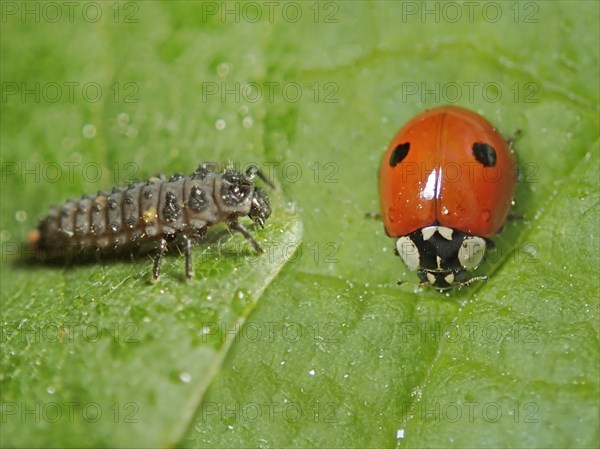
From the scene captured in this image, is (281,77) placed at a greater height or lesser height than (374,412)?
greater

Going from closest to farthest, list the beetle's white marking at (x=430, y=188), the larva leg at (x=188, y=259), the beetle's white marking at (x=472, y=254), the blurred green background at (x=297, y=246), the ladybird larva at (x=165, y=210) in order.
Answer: the blurred green background at (x=297, y=246) → the larva leg at (x=188, y=259) → the beetle's white marking at (x=472, y=254) → the beetle's white marking at (x=430, y=188) → the ladybird larva at (x=165, y=210)

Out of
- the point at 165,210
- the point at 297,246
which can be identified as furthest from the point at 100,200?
the point at 297,246

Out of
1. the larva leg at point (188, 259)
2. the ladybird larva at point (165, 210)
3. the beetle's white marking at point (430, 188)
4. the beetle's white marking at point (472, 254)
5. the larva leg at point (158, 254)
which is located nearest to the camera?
the larva leg at point (188, 259)

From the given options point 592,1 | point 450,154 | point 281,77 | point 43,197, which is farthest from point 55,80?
point 592,1

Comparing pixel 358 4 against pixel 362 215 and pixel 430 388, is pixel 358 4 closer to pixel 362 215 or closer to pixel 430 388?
pixel 362 215

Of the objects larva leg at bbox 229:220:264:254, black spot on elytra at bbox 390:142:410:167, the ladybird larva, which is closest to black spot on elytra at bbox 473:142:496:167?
black spot on elytra at bbox 390:142:410:167

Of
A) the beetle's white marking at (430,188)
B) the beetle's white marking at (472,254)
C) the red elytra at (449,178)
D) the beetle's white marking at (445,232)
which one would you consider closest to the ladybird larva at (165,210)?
the red elytra at (449,178)

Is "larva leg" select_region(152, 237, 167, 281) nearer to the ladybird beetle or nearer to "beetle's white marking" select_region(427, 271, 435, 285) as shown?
the ladybird beetle

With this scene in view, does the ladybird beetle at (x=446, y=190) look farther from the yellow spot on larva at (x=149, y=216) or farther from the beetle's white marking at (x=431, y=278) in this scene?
the yellow spot on larva at (x=149, y=216)
